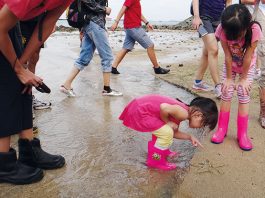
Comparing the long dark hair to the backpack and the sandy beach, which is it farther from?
the backpack

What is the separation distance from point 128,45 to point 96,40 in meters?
1.87

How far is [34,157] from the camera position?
8.79ft

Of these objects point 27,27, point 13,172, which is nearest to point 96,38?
point 27,27

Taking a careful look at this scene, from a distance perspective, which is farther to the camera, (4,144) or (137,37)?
(137,37)

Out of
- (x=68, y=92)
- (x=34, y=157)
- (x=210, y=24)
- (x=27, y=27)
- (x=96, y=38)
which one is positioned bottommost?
(x=68, y=92)

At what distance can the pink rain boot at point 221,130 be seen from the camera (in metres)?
3.22

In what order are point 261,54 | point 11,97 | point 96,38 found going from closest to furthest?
1. point 11,97
2. point 261,54
3. point 96,38

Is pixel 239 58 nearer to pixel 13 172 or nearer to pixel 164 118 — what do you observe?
pixel 164 118

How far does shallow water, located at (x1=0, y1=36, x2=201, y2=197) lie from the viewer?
2443 millimetres

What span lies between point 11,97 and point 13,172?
52 centimetres

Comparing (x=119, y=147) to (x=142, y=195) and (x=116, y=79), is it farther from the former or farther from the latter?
(x=116, y=79)

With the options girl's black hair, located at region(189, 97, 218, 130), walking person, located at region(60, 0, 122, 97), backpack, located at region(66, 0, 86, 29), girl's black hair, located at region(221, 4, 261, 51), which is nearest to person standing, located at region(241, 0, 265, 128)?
girl's black hair, located at region(221, 4, 261, 51)

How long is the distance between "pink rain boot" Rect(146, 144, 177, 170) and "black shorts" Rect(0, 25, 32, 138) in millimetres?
995

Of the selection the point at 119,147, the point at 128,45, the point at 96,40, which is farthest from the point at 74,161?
the point at 128,45
